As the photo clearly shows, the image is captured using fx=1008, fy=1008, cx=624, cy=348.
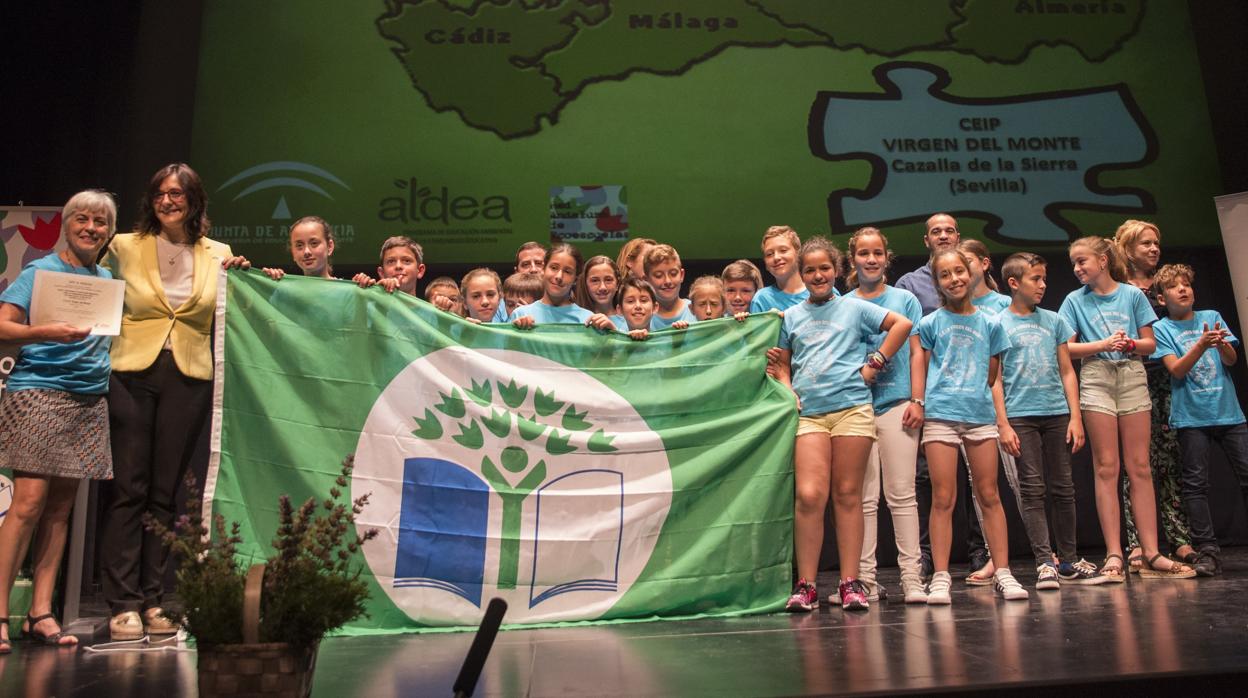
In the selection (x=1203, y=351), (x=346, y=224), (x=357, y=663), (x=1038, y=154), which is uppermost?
(x=1038, y=154)

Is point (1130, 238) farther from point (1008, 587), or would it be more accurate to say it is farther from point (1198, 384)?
point (1008, 587)

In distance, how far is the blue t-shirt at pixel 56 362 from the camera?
3.50 meters

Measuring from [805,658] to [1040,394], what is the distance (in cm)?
242

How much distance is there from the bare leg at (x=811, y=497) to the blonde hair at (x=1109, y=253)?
1917 mm

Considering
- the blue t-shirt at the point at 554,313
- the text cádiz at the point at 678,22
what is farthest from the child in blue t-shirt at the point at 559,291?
the text cádiz at the point at 678,22

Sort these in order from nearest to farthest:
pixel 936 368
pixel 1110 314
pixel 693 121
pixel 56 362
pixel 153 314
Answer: pixel 56 362 → pixel 153 314 → pixel 936 368 → pixel 1110 314 → pixel 693 121

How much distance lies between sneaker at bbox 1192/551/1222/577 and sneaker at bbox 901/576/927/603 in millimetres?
1547

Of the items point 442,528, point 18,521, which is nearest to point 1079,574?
point 442,528

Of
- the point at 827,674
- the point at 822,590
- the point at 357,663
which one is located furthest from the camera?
the point at 822,590

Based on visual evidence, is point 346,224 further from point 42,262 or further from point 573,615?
point 573,615

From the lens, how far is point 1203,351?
4.88 meters

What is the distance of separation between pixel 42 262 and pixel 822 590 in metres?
3.53

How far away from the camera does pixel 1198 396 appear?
4.93 meters

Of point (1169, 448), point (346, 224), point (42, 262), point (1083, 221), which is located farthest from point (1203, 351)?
point (42, 262)
